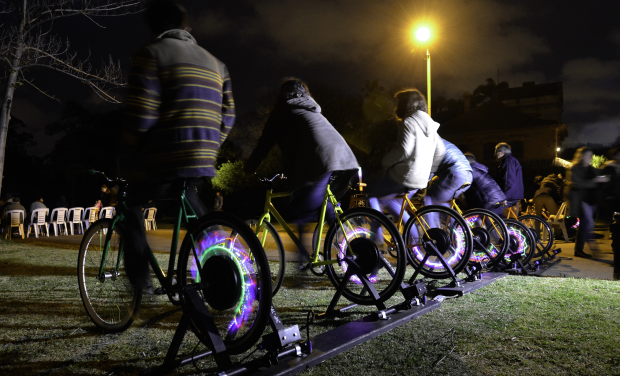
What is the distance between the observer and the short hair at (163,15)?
290 centimetres

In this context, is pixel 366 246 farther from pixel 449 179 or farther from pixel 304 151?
pixel 449 179

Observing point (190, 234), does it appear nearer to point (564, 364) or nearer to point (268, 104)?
point (564, 364)

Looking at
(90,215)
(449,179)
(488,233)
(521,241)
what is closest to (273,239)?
(449,179)

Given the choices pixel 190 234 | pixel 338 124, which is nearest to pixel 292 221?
pixel 190 234

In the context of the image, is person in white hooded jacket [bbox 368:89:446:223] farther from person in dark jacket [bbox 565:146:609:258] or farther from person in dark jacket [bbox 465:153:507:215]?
person in dark jacket [bbox 565:146:609:258]

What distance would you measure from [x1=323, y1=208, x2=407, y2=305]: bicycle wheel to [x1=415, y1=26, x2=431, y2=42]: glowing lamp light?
1214cm

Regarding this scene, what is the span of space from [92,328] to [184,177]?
5.64 ft

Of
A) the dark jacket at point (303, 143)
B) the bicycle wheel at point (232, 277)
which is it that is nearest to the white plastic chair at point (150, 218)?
the dark jacket at point (303, 143)

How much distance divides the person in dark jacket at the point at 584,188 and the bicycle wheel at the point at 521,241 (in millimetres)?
1070

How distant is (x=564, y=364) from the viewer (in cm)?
267

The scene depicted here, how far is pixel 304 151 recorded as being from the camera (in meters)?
3.83

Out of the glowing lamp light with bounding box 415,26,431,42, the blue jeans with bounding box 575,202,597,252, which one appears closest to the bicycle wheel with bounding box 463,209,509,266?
the blue jeans with bounding box 575,202,597,252

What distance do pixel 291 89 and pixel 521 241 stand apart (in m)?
4.75

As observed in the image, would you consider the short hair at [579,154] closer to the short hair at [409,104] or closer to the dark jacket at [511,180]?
the dark jacket at [511,180]
